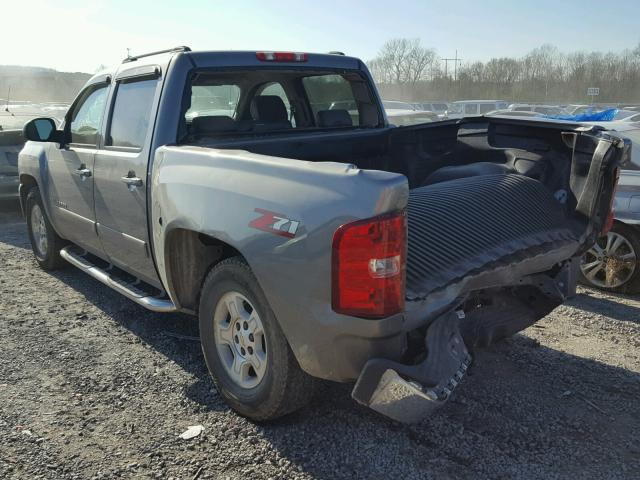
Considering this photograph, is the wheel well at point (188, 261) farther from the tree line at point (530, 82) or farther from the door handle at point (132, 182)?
the tree line at point (530, 82)

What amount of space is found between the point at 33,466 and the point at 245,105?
9.90 feet

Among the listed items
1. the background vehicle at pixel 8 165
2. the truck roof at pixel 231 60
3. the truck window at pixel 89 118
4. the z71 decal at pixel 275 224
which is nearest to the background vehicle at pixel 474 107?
the background vehicle at pixel 8 165

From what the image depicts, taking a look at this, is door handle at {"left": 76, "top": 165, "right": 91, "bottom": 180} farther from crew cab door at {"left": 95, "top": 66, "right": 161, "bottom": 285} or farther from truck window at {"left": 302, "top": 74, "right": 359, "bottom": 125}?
truck window at {"left": 302, "top": 74, "right": 359, "bottom": 125}

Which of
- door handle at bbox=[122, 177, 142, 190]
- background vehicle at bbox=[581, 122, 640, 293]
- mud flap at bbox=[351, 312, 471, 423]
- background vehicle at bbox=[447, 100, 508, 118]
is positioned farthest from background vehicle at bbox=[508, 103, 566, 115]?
mud flap at bbox=[351, 312, 471, 423]

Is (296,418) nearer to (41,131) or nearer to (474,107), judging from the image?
(41,131)

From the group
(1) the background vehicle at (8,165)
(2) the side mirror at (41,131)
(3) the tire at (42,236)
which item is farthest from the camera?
(1) the background vehicle at (8,165)

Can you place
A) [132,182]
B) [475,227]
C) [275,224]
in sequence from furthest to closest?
[132,182] < [475,227] < [275,224]

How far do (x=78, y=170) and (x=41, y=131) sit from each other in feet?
2.05

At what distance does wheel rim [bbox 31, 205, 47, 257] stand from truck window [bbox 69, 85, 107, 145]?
1318 mm

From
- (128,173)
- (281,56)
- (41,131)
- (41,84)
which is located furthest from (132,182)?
(41,84)

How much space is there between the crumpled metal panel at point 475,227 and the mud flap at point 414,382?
10.4 inches

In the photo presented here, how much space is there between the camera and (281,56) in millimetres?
4258

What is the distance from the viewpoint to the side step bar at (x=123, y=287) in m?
3.75

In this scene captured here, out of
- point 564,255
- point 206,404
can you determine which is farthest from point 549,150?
point 206,404
